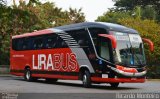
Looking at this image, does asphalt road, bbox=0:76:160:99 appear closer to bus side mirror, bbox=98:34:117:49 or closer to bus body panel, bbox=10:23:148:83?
bus body panel, bbox=10:23:148:83

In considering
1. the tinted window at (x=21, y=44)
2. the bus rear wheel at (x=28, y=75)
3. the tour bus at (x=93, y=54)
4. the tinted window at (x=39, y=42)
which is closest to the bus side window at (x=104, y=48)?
the tour bus at (x=93, y=54)

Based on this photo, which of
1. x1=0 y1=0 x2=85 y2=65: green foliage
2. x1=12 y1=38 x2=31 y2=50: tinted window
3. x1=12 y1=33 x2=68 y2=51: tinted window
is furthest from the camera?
x1=0 y1=0 x2=85 y2=65: green foliage

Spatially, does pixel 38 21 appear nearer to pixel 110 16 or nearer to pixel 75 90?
pixel 75 90

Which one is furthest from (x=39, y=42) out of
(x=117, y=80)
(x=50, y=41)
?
(x=117, y=80)

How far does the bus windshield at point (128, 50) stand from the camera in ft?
71.9

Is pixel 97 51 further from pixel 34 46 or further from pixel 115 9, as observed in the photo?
pixel 115 9

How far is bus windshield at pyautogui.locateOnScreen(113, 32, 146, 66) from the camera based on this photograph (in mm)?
21922

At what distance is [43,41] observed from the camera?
94.6 feet

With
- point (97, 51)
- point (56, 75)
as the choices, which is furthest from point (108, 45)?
point (56, 75)

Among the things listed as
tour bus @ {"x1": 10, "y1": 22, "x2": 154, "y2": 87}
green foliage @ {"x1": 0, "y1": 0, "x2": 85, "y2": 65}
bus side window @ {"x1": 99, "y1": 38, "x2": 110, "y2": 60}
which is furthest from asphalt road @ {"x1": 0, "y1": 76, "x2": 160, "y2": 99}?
green foliage @ {"x1": 0, "y1": 0, "x2": 85, "y2": 65}

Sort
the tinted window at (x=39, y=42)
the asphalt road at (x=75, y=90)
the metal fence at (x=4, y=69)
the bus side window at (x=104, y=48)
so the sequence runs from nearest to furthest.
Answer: the asphalt road at (x=75, y=90)
the bus side window at (x=104, y=48)
the tinted window at (x=39, y=42)
the metal fence at (x=4, y=69)

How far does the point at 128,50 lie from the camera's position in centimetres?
2236

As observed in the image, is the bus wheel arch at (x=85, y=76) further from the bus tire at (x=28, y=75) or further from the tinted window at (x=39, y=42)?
the bus tire at (x=28, y=75)

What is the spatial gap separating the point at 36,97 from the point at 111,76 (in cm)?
560
